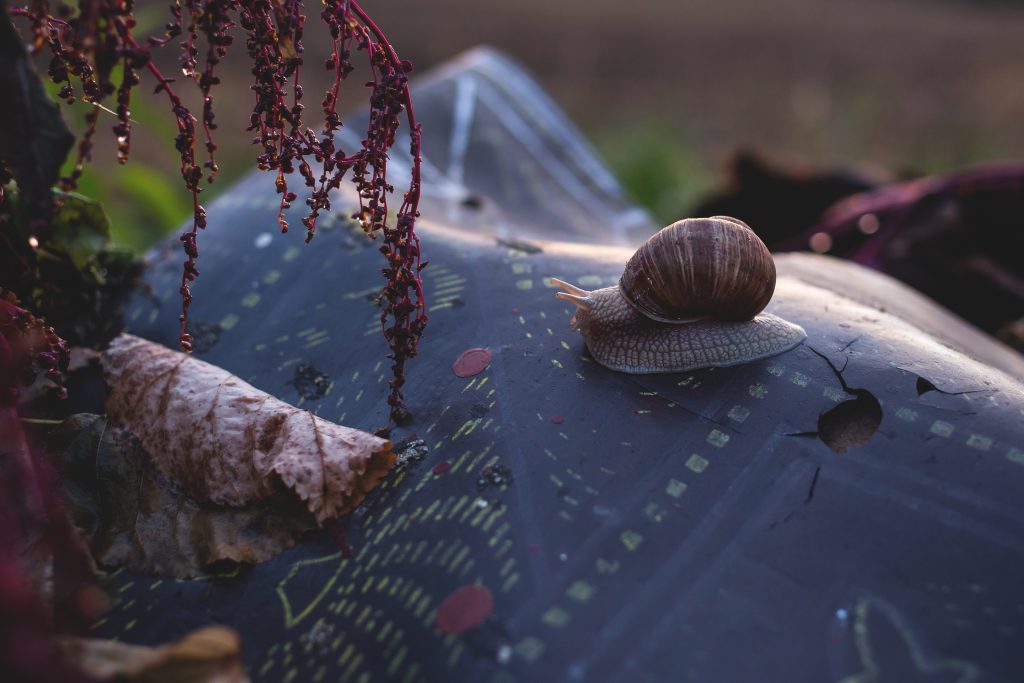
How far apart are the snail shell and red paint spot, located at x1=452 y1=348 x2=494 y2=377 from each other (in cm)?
31

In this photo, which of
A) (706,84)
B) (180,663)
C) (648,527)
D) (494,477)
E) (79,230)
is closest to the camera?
(180,663)

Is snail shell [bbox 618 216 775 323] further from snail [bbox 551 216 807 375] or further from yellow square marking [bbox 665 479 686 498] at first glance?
yellow square marking [bbox 665 479 686 498]

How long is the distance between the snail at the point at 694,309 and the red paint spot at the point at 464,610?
505 millimetres

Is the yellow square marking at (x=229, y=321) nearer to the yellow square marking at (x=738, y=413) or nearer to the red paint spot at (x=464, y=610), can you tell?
the red paint spot at (x=464, y=610)

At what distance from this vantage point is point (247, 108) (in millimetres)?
7105

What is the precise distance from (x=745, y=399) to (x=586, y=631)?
0.52 m

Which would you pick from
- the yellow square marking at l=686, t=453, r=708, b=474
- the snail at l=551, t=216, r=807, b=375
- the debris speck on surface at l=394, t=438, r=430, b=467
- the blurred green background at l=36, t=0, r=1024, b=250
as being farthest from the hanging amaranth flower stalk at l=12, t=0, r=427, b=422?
the blurred green background at l=36, t=0, r=1024, b=250

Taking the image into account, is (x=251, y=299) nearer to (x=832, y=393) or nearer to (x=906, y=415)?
(x=832, y=393)

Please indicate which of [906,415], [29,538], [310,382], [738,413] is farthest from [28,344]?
[906,415]

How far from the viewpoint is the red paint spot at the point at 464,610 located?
1.14 meters

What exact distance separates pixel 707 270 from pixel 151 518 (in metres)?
1.02

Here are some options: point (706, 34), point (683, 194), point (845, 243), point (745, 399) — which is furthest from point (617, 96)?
point (745, 399)

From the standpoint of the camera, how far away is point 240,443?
1.38 metres

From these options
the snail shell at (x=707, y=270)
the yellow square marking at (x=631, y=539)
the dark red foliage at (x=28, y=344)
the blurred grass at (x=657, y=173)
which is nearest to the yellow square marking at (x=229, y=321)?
the dark red foliage at (x=28, y=344)
